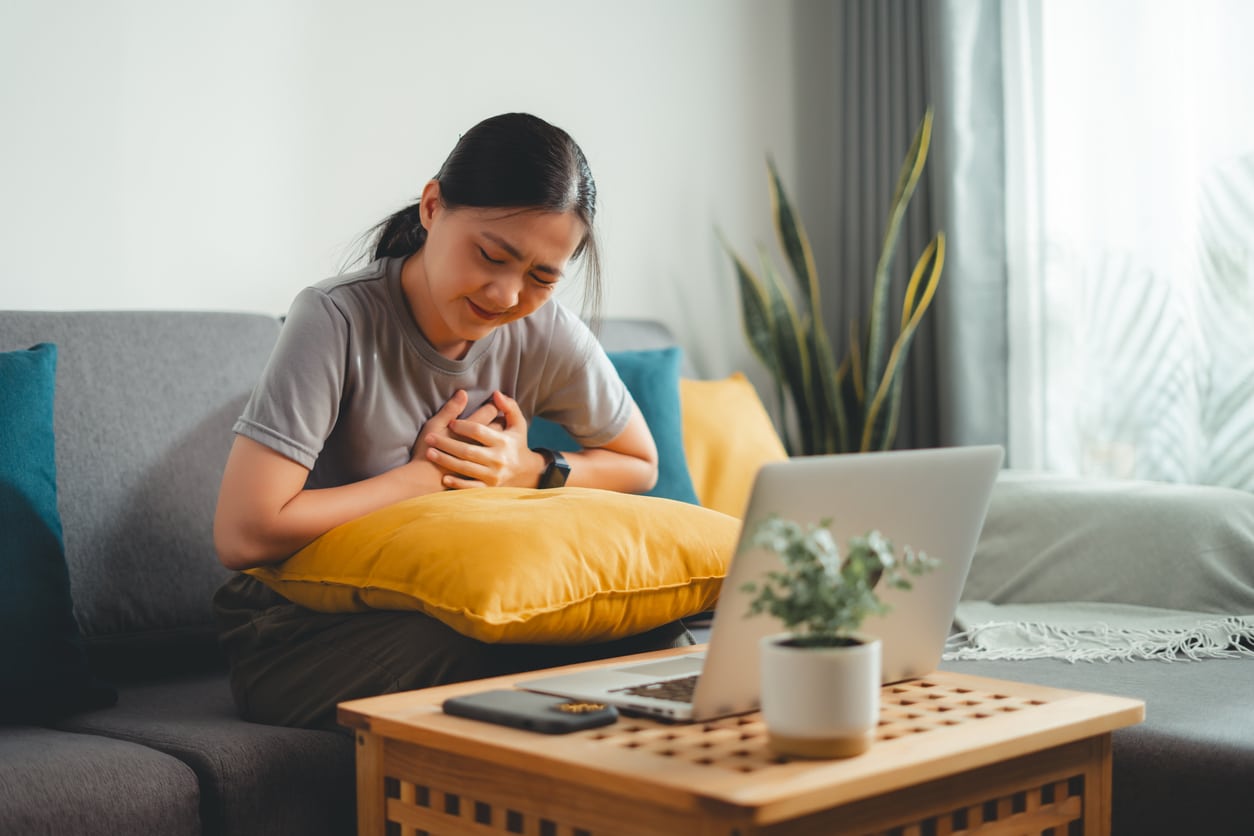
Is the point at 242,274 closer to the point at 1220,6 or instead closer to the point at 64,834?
the point at 64,834

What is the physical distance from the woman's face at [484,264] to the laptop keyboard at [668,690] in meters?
0.59

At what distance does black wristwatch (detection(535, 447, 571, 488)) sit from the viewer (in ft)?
5.91

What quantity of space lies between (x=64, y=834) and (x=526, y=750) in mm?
514

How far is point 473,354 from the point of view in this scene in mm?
1738

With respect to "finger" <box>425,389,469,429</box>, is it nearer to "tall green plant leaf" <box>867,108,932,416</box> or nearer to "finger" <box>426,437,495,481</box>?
"finger" <box>426,437,495,481</box>

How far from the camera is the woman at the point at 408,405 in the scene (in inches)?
57.6

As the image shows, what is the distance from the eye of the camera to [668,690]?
118 centimetres

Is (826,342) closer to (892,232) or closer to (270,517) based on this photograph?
(892,232)

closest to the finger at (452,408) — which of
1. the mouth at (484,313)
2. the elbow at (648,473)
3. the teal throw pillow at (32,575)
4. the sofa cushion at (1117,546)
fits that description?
the mouth at (484,313)

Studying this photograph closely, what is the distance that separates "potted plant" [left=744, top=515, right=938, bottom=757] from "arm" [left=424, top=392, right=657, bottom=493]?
2.50 ft

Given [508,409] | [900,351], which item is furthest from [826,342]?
[508,409]

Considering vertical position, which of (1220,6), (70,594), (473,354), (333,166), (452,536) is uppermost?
(1220,6)

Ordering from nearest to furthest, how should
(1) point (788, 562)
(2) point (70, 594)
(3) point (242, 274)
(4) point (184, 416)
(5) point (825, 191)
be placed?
(1) point (788, 562)
(2) point (70, 594)
(4) point (184, 416)
(3) point (242, 274)
(5) point (825, 191)

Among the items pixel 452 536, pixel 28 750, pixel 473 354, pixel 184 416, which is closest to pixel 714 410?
pixel 473 354
